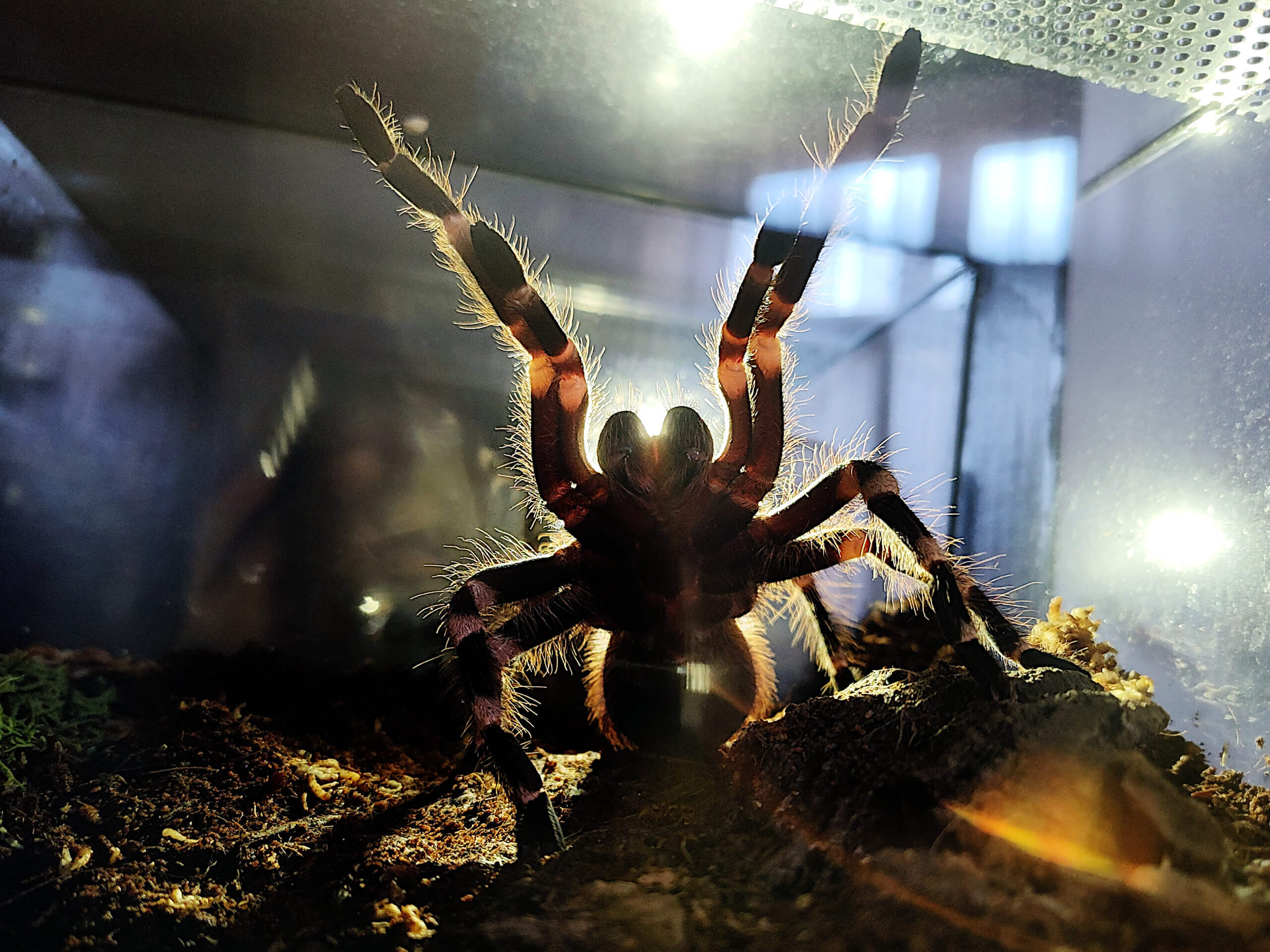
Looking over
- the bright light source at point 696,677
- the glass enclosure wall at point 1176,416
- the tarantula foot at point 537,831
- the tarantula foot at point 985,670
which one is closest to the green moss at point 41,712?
the tarantula foot at point 537,831

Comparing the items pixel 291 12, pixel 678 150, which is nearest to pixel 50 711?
pixel 291 12

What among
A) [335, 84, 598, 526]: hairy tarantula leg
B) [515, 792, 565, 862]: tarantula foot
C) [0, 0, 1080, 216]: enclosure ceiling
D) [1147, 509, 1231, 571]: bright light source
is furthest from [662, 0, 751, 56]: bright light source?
[515, 792, 565, 862]: tarantula foot

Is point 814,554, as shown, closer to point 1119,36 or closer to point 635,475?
point 635,475

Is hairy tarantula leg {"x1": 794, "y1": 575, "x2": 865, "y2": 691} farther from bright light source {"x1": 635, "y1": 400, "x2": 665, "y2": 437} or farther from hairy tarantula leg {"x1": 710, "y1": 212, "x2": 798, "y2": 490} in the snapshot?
bright light source {"x1": 635, "y1": 400, "x2": 665, "y2": 437}

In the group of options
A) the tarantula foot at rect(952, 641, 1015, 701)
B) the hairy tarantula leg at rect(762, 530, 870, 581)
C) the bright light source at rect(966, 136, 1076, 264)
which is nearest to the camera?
the tarantula foot at rect(952, 641, 1015, 701)

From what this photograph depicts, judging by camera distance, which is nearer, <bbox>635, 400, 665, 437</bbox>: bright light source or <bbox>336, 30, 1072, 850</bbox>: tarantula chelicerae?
<bbox>336, 30, 1072, 850</bbox>: tarantula chelicerae

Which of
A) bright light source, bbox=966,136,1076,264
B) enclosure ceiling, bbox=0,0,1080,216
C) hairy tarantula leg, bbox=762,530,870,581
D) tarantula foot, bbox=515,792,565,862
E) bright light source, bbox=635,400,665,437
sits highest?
enclosure ceiling, bbox=0,0,1080,216
